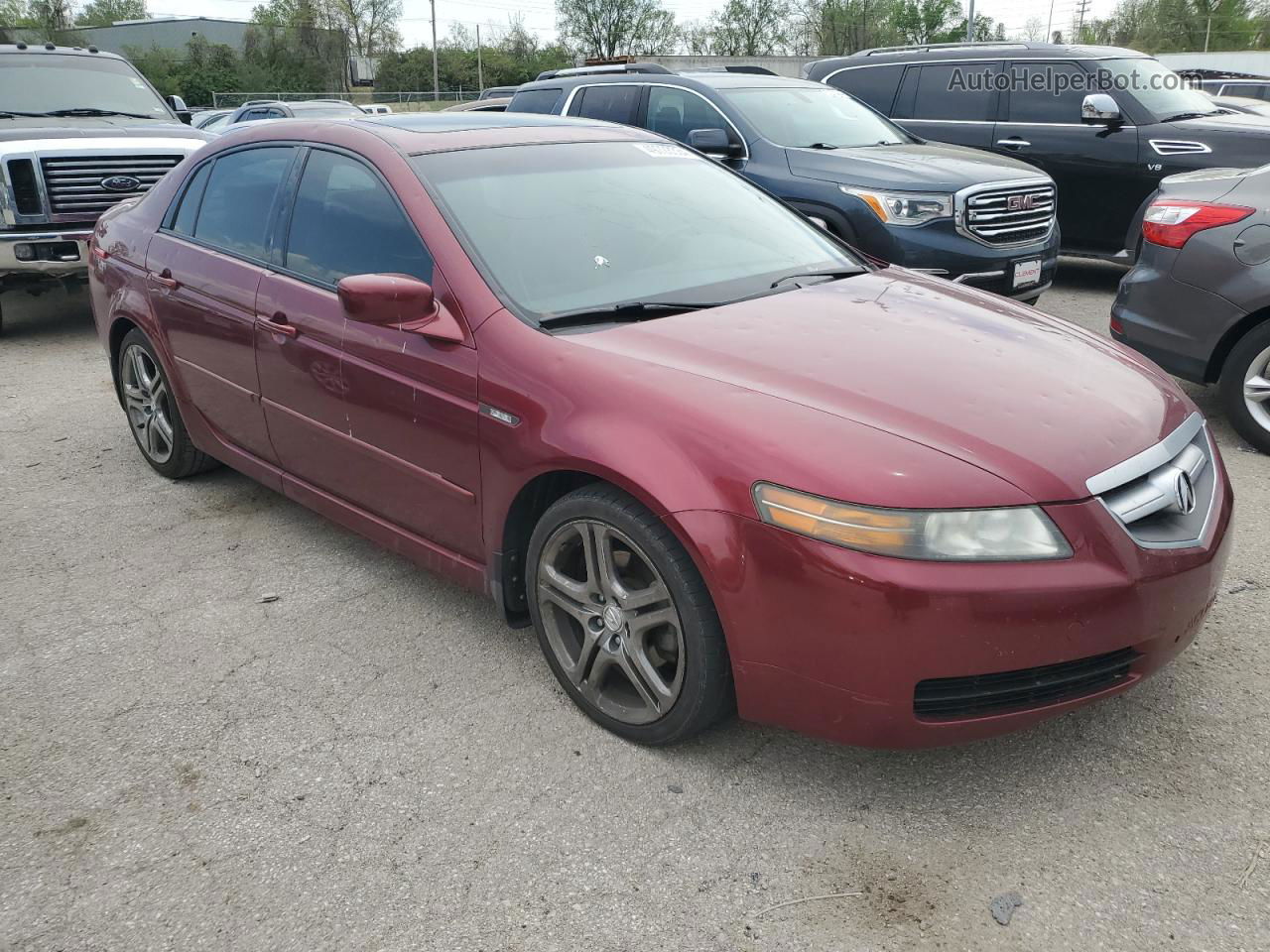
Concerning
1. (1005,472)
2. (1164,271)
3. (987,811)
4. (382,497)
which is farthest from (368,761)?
(1164,271)

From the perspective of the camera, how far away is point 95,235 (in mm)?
5184

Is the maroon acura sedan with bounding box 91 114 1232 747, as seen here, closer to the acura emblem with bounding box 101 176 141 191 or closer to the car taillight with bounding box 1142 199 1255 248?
the car taillight with bounding box 1142 199 1255 248

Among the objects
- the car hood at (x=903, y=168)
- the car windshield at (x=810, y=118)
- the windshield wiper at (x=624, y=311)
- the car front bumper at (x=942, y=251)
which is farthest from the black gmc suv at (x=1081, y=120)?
the windshield wiper at (x=624, y=311)

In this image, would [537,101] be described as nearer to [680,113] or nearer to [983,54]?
[680,113]

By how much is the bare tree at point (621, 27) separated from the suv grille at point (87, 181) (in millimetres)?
77970

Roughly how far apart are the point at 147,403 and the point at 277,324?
1.57 m

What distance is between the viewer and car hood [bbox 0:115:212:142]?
26.0 ft

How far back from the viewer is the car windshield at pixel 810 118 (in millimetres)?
7602

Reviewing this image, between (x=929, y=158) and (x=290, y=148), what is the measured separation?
15.5ft

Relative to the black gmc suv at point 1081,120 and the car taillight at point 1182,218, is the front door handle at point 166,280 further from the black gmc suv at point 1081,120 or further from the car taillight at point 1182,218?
the black gmc suv at point 1081,120

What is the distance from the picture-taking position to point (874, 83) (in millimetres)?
9961

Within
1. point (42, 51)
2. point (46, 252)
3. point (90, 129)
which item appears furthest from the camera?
point (42, 51)

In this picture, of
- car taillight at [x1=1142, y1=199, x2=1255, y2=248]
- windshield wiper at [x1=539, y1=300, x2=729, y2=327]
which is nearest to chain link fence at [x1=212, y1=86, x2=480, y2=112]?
car taillight at [x1=1142, y1=199, x2=1255, y2=248]

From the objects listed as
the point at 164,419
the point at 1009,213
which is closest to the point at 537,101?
the point at 1009,213
